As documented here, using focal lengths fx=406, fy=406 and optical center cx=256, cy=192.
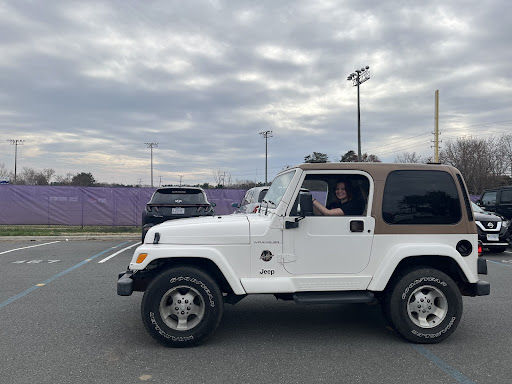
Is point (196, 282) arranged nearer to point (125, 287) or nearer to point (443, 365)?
point (125, 287)

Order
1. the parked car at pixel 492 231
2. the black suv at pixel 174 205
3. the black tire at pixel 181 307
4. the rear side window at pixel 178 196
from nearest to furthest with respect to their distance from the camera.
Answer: the black tire at pixel 181 307 → the black suv at pixel 174 205 → the rear side window at pixel 178 196 → the parked car at pixel 492 231

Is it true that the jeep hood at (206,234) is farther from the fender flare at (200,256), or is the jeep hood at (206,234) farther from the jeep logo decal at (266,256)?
the jeep logo decal at (266,256)

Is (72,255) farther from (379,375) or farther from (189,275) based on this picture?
(379,375)

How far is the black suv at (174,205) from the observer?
10117mm

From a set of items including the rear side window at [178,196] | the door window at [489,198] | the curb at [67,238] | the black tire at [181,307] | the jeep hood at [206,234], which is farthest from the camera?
the door window at [489,198]

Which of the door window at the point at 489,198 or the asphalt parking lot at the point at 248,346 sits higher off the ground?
the door window at the point at 489,198

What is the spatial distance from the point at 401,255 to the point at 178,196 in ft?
23.4

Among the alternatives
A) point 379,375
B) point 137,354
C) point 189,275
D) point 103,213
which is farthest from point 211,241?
point 103,213

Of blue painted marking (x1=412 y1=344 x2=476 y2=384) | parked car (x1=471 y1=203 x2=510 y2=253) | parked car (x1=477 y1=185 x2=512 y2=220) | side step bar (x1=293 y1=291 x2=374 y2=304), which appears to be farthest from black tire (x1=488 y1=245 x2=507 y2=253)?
side step bar (x1=293 y1=291 x2=374 y2=304)

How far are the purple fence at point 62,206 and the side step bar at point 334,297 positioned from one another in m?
15.7

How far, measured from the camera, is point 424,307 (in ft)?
14.5

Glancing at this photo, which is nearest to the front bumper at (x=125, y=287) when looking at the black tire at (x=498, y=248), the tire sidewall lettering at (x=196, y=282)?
the tire sidewall lettering at (x=196, y=282)

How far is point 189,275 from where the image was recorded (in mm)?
4223

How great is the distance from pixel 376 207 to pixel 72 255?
351 inches
